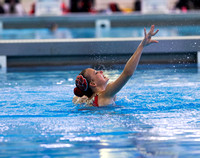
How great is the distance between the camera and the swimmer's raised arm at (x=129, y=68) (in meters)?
3.36

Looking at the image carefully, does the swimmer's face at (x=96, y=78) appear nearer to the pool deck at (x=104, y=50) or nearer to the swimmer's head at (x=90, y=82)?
the swimmer's head at (x=90, y=82)

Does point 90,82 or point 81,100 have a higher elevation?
point 90,82

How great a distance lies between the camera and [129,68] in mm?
3408

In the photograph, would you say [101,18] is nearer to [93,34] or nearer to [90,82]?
[93,34]

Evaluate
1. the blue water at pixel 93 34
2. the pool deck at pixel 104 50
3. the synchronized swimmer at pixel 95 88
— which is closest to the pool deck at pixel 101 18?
the blue water at pixel 93 34

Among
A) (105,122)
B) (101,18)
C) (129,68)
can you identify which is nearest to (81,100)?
(105,122)

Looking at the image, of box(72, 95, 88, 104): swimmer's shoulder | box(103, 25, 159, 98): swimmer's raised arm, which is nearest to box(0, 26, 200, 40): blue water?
box(72, 95, 88, 104): swimmer's shoulder

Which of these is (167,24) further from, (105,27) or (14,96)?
(14,96)

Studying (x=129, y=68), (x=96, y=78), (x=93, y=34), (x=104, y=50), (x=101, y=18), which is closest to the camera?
(x=129, y=68)

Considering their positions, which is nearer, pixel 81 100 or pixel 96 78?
pixel 96 78

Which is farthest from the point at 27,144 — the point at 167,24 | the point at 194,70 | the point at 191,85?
the point at 167,24

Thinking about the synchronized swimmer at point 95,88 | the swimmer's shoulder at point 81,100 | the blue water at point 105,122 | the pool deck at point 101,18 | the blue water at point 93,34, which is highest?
the pool deck at point 101,18

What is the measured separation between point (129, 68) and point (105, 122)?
0.50 meters

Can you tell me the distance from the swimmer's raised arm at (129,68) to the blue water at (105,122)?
223 mm
